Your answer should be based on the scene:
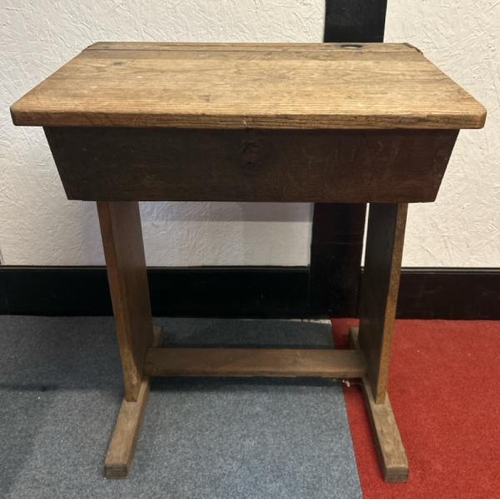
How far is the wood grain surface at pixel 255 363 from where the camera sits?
1.57 meters

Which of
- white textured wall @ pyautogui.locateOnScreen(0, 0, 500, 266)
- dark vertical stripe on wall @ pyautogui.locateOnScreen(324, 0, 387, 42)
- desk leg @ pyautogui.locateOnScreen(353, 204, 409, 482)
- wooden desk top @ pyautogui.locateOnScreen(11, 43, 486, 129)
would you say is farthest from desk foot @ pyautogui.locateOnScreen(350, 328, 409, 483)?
dark vertical stripe on wall @ pyautogui.locateOnScreen(324, 0, 387, 42)

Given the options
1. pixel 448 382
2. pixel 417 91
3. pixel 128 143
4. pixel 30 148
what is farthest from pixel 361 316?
pixel 30 148

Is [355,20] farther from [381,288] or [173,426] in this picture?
[173,426]

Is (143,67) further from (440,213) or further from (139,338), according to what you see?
(440,213)

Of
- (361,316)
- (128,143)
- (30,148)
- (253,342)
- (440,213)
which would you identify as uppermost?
(128,143)

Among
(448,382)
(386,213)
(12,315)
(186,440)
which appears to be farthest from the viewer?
(12,315)

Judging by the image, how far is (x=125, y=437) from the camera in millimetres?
1399

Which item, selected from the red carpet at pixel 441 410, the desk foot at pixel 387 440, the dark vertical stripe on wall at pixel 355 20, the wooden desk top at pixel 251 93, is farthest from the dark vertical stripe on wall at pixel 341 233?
the desk foot at pixel 387 440

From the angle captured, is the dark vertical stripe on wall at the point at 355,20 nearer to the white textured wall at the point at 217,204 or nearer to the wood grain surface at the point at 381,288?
the white textured wall at the point at 217,204

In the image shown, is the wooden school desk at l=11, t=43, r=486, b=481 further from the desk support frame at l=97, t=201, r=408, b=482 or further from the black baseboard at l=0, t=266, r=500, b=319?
the black baseboard at l=0, t=266, r=500, b=319

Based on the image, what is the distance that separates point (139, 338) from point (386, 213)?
0.73 m

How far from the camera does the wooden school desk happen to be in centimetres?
98

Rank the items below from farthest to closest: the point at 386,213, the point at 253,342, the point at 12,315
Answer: the point at 12,315
the point at 253,342
the point at 386,213

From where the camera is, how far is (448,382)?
1624 millimetres
